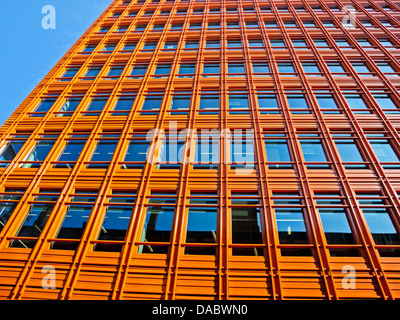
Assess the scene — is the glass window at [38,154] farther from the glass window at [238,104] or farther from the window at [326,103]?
the window at [326,103]

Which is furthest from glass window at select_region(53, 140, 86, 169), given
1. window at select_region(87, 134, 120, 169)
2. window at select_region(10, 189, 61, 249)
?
window at select_region(10, 189, 61, 249)

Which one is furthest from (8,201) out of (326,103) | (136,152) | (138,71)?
(326,103)

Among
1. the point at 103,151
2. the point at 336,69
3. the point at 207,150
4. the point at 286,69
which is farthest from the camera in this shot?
the point at 286,69

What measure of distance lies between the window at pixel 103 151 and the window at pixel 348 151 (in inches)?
494

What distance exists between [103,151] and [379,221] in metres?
14.2

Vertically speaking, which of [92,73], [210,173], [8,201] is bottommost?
[8,201]

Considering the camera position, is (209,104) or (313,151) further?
(209,104)

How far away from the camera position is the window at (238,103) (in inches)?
686

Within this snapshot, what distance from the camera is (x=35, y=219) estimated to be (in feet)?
41.9

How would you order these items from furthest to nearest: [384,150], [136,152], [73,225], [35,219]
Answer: [136,152], [384,150], [35,219], [73,225]

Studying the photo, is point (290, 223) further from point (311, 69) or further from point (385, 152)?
point (311, 69)

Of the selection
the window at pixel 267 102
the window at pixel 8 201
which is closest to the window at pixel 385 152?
the window at pixel 267 102

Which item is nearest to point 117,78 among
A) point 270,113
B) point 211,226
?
point 270,113

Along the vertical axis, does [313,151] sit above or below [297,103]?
below
